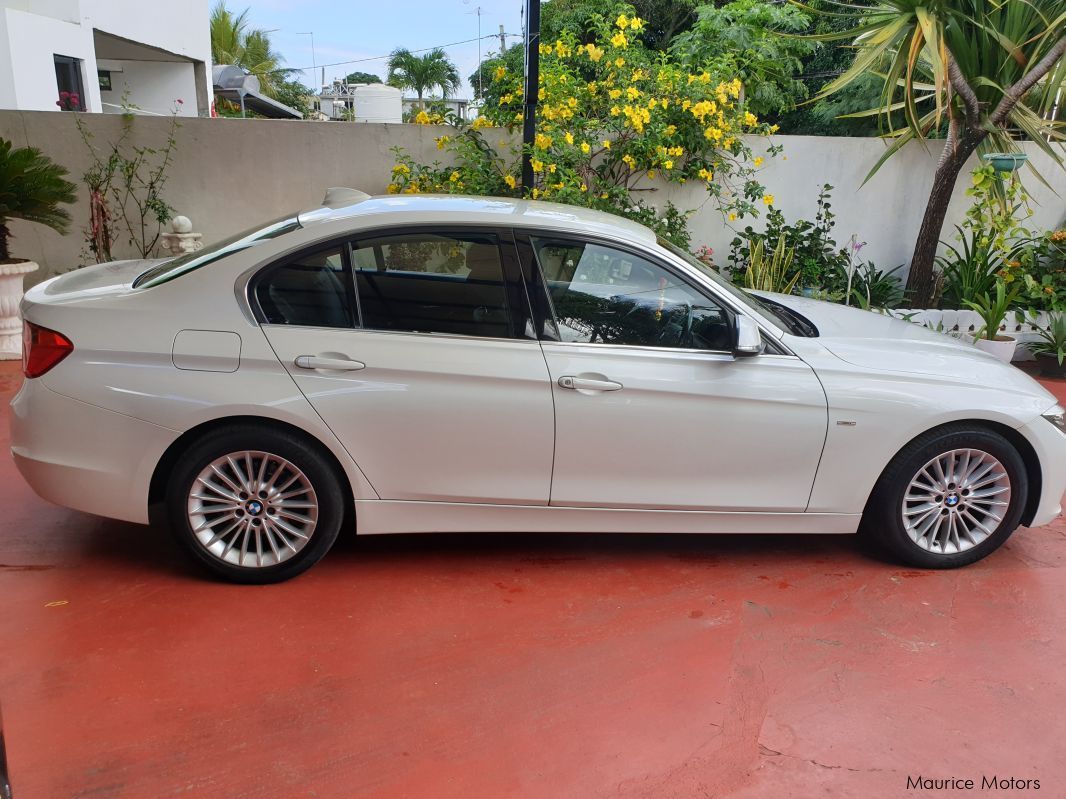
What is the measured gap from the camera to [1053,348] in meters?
7.51

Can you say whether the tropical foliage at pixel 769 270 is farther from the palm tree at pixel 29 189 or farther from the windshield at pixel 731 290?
the palm tree at pixel 29 189

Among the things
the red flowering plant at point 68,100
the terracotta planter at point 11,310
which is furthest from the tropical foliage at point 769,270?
the red flowering plant at point 68,100

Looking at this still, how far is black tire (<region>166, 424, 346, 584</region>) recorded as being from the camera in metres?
3.29

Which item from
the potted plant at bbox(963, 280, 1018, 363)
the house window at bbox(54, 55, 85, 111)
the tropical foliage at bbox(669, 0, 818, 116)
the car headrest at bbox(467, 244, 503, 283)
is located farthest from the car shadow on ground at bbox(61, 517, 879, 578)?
the house window at bbox(54, 55, 85, 111)

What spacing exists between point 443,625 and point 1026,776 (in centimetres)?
201

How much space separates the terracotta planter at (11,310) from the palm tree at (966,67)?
6.46 m

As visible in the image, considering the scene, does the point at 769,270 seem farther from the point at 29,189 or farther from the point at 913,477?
the point at 29,189

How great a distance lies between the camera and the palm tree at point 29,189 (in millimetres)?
6387

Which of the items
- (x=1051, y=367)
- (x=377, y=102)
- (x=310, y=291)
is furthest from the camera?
(x=377, y=102)

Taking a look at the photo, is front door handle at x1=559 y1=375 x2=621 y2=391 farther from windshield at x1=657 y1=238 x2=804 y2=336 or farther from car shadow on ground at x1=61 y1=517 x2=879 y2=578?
car shadow on ground at x1=61 y1=517 x2=879 y2=578

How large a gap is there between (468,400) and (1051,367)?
650 cm

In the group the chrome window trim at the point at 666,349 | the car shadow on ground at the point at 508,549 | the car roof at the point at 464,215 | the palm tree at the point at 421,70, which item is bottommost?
the car shadow on ground at the point at 508,549

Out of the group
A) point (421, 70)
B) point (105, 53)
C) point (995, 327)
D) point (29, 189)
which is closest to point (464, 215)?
point (29, 189)

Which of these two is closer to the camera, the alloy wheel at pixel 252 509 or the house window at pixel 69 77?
the alloy wheel at pixel 252 509
